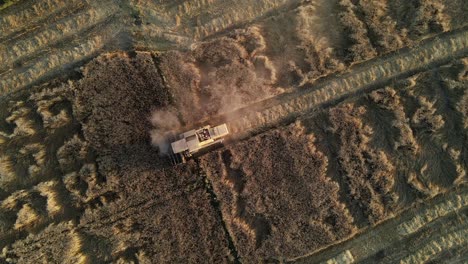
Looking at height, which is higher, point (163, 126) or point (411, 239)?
point (163, 126)

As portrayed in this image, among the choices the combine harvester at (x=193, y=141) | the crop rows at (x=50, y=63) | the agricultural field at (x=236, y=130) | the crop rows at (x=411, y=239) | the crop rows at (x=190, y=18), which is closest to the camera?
the combine harvester at (x=193, y=141)

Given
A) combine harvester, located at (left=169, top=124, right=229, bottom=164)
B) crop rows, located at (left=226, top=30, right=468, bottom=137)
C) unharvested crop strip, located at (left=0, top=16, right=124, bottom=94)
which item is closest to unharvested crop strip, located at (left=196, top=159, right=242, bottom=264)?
combine harvester, located at (left=169, top=124, right=229, bottom=164)

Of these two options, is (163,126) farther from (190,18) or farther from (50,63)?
(50,63)

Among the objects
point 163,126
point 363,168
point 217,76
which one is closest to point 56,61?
point 163,126

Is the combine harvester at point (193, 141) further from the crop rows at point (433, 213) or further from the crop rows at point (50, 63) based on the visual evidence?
the crop rows at point (433, 213)

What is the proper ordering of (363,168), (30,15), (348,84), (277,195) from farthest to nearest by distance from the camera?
(348,84) < (30,15) < (363,168) < (277,195)

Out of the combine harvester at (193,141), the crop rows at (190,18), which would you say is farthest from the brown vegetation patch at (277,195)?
the crop rows at (190,18)
